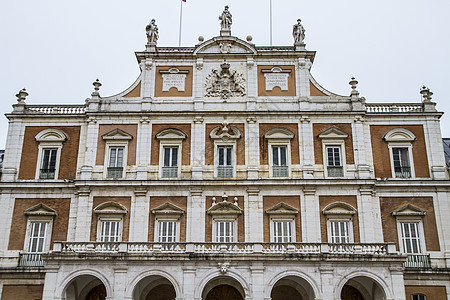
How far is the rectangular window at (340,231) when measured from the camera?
101ft

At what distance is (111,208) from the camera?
31484mm

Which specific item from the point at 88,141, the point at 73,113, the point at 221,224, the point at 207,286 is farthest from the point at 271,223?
the point at 73,113

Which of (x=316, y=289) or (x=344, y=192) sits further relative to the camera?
(x=344, y=192)

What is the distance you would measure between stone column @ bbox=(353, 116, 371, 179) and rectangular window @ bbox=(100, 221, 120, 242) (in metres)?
14.9

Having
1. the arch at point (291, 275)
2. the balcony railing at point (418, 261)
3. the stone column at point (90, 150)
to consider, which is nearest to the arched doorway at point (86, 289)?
the stone column at point (90, 150)

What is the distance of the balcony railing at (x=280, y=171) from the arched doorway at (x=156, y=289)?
9.12 m

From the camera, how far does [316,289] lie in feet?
87.2

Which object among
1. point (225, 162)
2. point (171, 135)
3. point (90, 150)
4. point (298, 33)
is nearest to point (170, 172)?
point (171, 135)

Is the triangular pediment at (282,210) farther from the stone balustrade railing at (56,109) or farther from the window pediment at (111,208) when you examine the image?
the stone balustrade railing at (56,109)

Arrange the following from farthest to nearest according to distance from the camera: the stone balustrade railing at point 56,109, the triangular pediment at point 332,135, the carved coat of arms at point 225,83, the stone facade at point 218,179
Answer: the stone balustrade railing at point 56,109
the carved coat of arms at point 225,83
the triangular pediment at point 332,135
the stone facade at point 218,179

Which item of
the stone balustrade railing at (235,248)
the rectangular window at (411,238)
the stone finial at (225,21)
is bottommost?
the stone balustrade railing at (235,248)

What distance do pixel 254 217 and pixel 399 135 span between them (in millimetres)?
10810

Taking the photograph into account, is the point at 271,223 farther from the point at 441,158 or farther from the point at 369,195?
the point at 441,158

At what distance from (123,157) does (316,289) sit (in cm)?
1429
